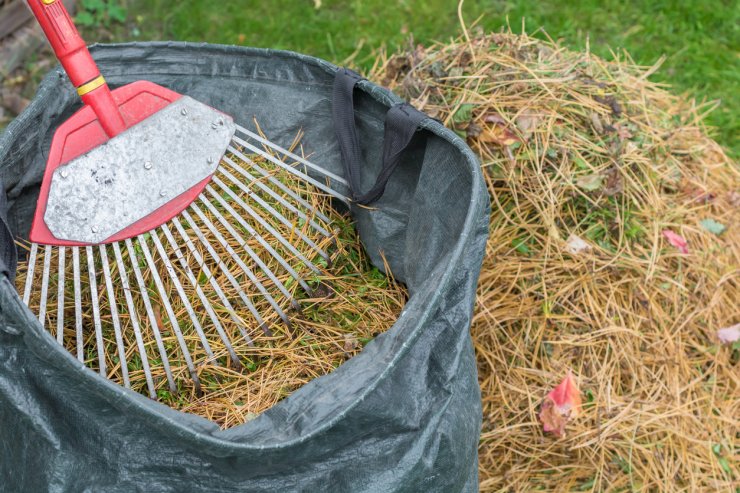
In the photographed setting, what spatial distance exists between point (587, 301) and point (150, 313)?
91 cm

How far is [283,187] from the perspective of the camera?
1.44 m

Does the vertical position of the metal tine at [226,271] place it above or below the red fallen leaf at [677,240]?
above

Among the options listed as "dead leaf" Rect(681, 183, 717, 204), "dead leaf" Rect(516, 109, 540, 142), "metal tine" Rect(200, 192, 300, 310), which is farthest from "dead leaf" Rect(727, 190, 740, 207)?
"metal tine" Rect(200, 192, 300, 310)

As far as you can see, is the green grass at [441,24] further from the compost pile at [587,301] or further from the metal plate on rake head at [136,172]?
the metal plate on rake head at [136,172]

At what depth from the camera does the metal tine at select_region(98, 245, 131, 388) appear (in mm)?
1253

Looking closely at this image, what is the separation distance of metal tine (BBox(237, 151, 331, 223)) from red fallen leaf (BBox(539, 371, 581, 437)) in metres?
0.60

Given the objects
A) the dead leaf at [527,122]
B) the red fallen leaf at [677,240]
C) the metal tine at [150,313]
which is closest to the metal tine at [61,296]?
the metal tine at [150,313]

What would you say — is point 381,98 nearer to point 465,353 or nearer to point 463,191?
point 463,191

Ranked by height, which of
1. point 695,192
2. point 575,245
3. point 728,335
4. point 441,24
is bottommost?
point 728,335

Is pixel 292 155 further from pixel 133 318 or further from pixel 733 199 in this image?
pixel 733 199

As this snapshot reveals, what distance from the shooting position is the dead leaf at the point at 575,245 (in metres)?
1.46

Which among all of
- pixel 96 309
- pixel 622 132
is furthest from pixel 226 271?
pixel 622 132

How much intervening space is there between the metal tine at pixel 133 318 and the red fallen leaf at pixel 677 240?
1143 millimetres

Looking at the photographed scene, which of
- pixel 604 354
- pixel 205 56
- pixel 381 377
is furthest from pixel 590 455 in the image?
pixel 205 56
